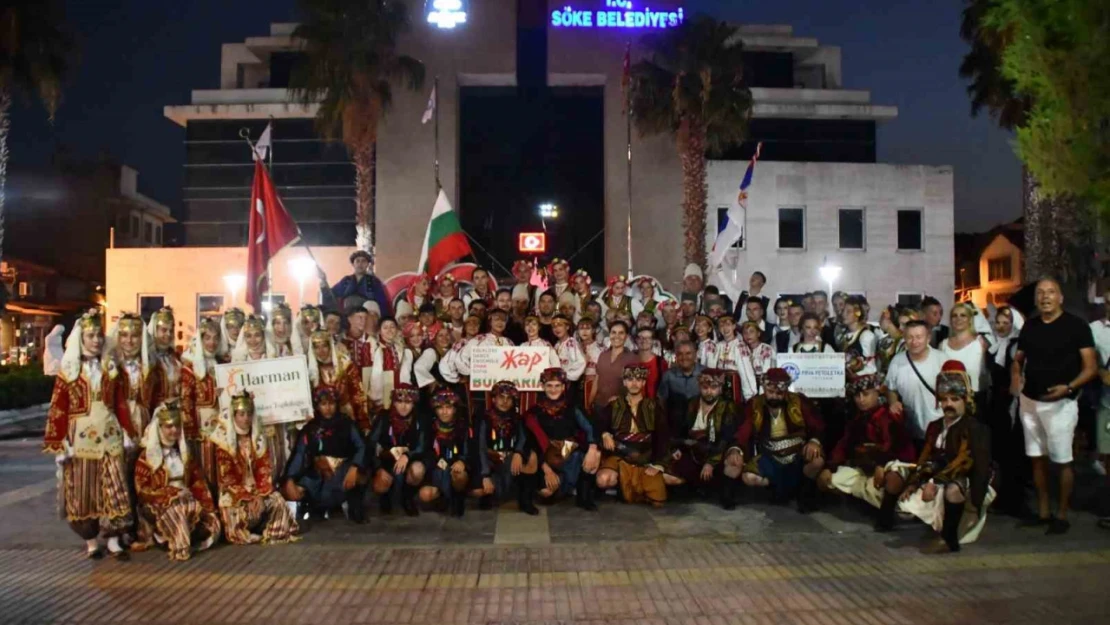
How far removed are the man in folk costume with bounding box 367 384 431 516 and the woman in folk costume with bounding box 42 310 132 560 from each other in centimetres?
215

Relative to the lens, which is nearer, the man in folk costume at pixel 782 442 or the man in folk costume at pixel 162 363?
the man in folk costume at pixel 162 363

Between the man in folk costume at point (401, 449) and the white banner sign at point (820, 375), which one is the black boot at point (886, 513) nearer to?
the white banner sign at point (820, 375)

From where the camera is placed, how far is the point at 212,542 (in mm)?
6723

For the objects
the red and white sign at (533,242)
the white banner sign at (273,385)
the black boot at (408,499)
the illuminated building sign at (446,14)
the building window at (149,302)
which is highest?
the illuminated building sign at (446,14)

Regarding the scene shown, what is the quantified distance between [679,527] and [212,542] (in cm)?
409

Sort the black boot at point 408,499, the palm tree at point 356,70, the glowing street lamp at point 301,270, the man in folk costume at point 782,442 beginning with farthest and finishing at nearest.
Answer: the glowing street lamp at point 301,270, the palm tree at point 356,70, the man in folk costume at point 782,442, the black boot at point 408,499

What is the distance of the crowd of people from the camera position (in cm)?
658

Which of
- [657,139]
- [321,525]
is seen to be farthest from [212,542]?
[657,139]

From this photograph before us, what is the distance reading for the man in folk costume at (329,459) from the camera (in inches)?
291

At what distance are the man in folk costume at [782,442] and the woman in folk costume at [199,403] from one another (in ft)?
16.4

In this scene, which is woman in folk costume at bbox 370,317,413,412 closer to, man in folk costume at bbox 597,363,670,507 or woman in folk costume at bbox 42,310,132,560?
man in folk costume at bbox 597,363,670,507

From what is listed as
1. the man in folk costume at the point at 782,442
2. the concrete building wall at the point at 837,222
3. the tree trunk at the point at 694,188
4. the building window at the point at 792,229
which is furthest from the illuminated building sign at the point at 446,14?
the man in folk costume at the point at 782,442

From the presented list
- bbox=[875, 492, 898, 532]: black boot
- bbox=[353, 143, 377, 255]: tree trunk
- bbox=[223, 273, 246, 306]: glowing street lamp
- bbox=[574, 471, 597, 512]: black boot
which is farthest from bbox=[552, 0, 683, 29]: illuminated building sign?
bbox=[875, 492, 898, 532]: black boot

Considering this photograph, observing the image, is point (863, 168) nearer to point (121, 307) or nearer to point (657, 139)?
point (657, 139)
